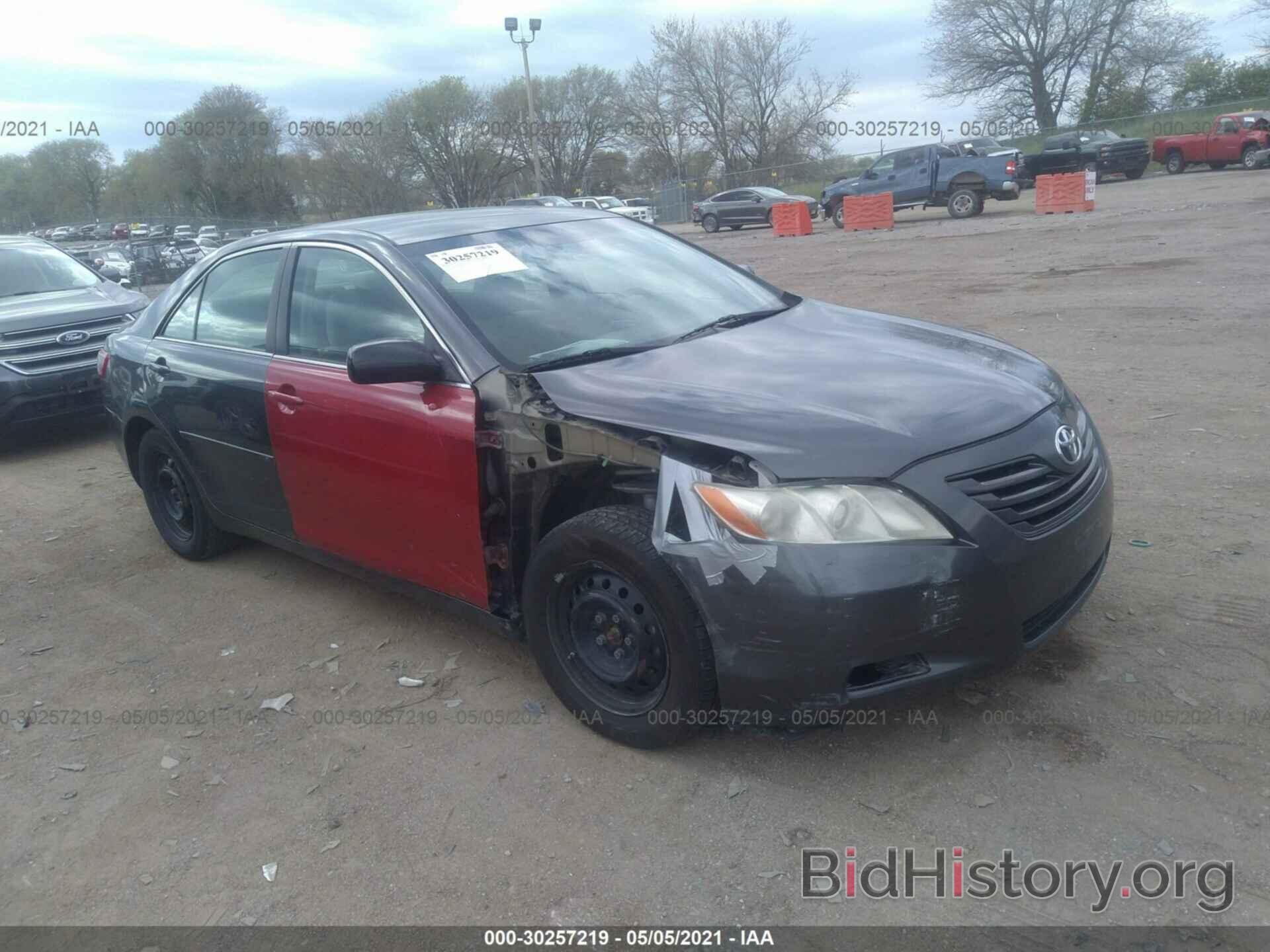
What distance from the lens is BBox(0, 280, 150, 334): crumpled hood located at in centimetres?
830

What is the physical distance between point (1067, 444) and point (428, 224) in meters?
2.66

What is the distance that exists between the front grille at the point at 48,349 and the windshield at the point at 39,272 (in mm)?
1178

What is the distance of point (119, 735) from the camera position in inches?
150

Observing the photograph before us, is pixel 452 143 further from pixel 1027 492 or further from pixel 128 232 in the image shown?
pixel 1027 492

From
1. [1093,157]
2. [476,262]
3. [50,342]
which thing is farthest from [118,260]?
[1093,157]

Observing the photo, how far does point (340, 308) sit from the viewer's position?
412 centimetres

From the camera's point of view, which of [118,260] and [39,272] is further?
[118,260]

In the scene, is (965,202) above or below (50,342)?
above

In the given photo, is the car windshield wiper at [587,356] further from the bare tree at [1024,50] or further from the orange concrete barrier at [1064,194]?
the bare tree at [1024,50]

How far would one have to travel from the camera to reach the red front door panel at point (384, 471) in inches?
139

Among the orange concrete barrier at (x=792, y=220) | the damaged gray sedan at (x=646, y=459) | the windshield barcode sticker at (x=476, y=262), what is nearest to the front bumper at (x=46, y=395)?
the damaged gray sedan at (x=646, y=459)

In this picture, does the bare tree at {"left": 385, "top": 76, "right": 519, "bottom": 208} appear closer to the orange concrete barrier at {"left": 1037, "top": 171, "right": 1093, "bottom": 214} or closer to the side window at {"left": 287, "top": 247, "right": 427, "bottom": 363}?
the orange concrete barrier at {"left": 1037, "top": 171, "right": 1093, "bottom": 214}

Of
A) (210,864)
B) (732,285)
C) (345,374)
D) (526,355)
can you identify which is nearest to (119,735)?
(210,864)

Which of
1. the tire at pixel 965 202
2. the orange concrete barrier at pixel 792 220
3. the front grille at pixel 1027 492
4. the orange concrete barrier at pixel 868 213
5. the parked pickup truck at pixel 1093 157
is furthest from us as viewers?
the parked pickup truck at pixel 1093 157
